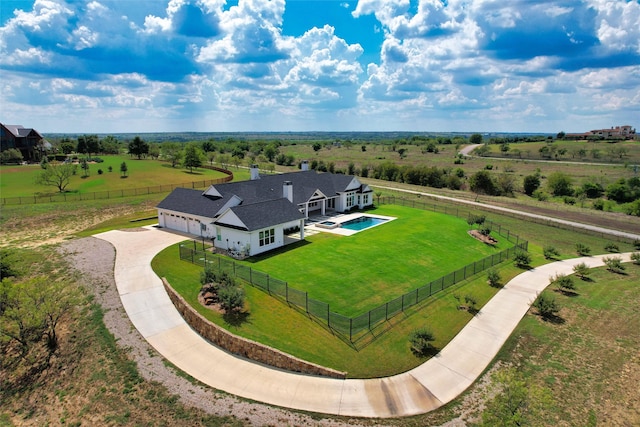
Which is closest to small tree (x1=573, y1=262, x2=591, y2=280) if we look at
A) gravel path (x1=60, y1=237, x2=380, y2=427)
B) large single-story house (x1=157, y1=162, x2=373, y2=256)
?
large single-story house (x1=157, y1=162, x2=373, y2=256)

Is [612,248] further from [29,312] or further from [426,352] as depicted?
[29,312]

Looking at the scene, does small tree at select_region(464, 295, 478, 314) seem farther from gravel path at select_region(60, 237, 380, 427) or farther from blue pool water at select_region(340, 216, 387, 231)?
blue pool water at select_region(340, 216, 387, 231)

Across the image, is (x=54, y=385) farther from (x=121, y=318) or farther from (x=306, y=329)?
(x=306, y=329)

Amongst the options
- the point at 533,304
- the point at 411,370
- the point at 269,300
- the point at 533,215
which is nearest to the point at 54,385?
the point at 269,300

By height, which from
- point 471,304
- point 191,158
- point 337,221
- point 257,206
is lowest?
point 471,304

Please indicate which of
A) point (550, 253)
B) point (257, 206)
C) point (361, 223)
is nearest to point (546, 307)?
point (550, 253)

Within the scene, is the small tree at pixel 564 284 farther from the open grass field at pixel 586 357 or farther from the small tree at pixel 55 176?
the small tree at pixel 55 176
